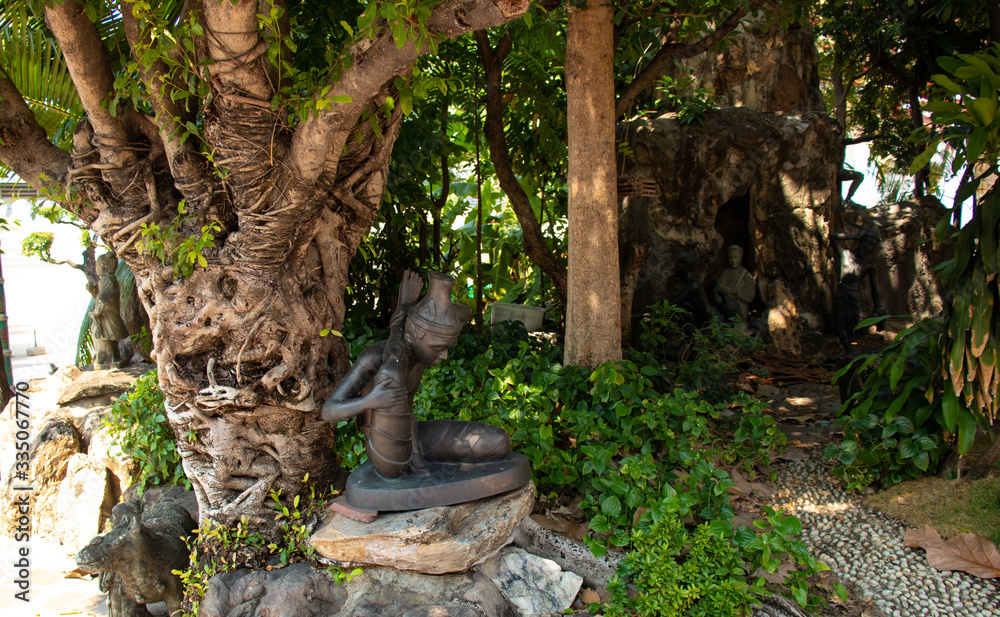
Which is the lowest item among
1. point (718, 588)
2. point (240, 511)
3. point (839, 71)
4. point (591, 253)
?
point (718, 588)

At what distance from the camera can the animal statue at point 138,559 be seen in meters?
2.93

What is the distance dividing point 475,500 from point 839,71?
37.0 ft

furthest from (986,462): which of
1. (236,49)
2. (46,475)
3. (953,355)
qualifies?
(46,475)

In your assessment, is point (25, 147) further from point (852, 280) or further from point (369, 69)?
point (852, 280)

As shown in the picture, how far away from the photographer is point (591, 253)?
4.35m

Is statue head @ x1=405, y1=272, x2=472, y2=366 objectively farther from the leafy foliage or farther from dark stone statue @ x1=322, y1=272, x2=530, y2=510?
the leafy foliage

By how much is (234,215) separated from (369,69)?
3.59ft

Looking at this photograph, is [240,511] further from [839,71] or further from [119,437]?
[839,71]

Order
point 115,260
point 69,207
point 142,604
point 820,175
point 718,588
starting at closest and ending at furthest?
point 718,588
point 69,207
point 142,604
point 115,260
point 820,175

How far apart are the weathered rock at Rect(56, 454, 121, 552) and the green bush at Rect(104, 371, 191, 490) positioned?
65 centimetres

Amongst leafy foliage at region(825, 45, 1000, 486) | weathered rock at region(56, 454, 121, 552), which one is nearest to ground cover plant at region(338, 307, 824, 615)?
leafy foliage at region(825, 45, 1000, 486)

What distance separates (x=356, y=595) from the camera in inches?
110

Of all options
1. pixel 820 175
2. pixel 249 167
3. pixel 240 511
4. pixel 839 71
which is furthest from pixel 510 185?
pixel 839 71

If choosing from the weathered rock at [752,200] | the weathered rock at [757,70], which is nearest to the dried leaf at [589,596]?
the weathered rock at [752,200]
